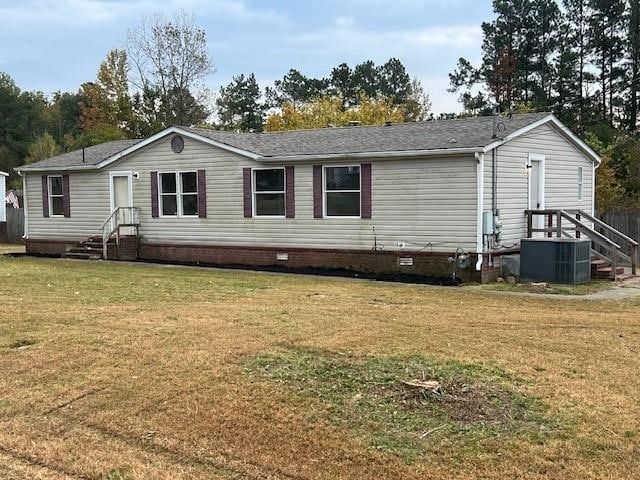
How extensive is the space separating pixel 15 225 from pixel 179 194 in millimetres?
14524

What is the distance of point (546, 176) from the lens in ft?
54.5

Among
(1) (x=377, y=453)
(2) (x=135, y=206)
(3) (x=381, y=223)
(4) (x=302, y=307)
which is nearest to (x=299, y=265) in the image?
(3) (x=381, y=223)

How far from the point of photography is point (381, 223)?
15547 mm

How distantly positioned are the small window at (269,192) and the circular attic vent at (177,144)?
2440 millimetres

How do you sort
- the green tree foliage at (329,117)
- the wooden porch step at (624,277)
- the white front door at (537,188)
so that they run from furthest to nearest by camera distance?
the green tree foliage at (329,117) → the white front door at (537,188) → the wooden porch step at (624,277)

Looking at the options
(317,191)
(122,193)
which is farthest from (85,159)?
(317,191)

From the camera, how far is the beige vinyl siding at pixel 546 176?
15046 millimetres

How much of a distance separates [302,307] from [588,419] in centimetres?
Result: 548

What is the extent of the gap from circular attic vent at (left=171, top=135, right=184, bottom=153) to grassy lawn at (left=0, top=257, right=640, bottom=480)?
30.7 ft

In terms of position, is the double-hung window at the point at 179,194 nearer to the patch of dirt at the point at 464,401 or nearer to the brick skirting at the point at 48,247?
the brick skirting at the point at 48,247

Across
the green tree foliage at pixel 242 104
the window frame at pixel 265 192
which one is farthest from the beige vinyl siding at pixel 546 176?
the green tree foliage at pixel 242 104

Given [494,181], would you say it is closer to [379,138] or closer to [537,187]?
[537,187]

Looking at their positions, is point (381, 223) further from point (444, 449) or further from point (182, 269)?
point (444, 449)

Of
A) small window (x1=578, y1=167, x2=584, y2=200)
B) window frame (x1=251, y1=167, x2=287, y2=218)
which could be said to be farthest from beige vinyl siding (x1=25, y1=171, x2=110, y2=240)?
small window (x1=578, y1=167, x2=584, y2=200)
